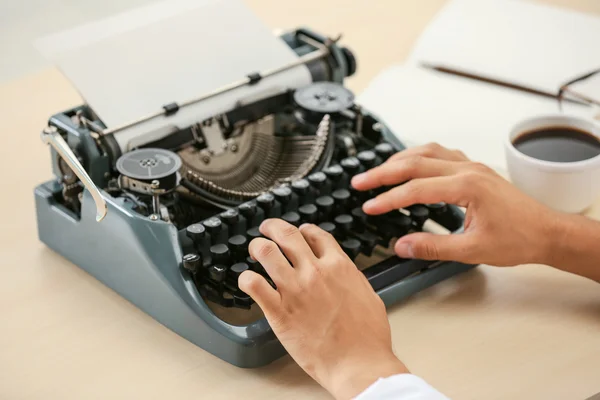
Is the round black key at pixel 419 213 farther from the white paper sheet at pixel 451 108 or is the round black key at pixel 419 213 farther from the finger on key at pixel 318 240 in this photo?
the white paper sheet at pixel 451 108

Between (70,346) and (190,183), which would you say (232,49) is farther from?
(70,346)

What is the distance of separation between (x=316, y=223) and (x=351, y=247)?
8cm

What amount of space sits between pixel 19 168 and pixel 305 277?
853 mm

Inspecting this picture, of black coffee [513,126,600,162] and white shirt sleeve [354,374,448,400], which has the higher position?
black coffee [513,126,600,162]

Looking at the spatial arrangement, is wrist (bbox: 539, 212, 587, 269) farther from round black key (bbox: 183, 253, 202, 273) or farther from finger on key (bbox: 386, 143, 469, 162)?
round black key (bbox: 183, 253, 202, 273)

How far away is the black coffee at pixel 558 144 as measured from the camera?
1.67 meters

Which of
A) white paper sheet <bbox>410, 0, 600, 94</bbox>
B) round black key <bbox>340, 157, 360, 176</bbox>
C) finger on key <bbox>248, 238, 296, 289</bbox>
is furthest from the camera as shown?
white paper sheet <bbox>410, 0, 600, 94</bbox>

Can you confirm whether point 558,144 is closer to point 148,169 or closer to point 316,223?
point 316,223

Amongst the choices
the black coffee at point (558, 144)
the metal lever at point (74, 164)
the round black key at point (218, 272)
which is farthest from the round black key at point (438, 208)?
the metal lever at point (74, 164)

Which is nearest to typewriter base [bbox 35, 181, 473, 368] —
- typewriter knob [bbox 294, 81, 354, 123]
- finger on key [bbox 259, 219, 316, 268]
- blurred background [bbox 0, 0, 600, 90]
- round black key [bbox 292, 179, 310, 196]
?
finger on key [bbox 259, 219, 316, 268]

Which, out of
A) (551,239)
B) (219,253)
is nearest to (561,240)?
(551,239)

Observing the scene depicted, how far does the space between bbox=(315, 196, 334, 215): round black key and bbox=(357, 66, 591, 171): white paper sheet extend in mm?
465

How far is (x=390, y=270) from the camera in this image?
1476mm

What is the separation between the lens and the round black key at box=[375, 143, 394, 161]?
1.67 m
